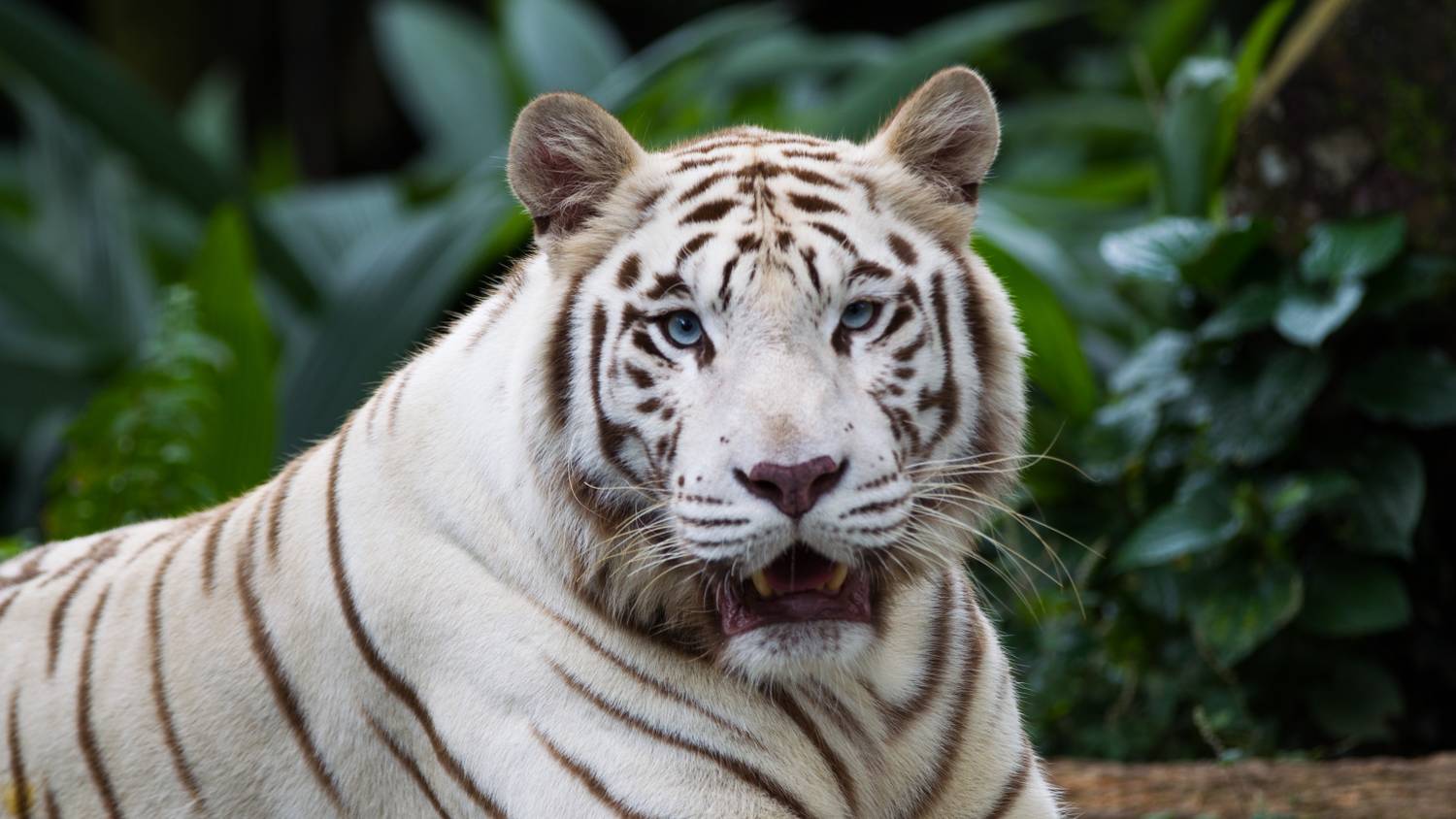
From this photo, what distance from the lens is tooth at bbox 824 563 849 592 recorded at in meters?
1.92

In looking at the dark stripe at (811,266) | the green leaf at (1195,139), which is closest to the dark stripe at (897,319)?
the dark stripe at (811,266)

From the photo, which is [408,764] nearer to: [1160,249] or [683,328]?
[683,328]

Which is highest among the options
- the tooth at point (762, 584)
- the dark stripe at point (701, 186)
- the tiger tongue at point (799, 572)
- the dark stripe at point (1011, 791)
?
the dark stripe at point (701, 186)

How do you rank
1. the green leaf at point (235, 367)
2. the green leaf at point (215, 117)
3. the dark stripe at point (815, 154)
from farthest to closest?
1. the green leaf at point (215, 117)
2. the green leaf at point (235, 367)
3. the dark stripe at point (815, 154)

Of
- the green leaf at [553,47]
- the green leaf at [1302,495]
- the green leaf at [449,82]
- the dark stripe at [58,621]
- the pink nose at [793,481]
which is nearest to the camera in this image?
the pink nose at [793,481]

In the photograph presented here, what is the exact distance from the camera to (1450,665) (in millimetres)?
3830

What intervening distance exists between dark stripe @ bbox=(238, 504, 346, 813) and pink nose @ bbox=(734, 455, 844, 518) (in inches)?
30.3

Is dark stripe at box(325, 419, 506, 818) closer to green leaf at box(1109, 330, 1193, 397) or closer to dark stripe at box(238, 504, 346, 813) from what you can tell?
dark stripe at box(238, 504, 346, 813)

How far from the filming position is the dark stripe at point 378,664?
2.00m

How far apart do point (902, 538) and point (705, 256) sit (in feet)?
1.41

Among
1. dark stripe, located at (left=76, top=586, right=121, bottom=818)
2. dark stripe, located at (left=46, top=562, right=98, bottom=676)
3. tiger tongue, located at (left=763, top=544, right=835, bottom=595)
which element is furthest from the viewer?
dark stripe, located at (left=46, top=562, right=98, bottom=676)

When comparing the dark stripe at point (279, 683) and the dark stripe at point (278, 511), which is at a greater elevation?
the dark stripe at point (278, 511)

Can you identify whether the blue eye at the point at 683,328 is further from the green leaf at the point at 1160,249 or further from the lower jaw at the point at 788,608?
the green leaf at the point at 1160,249

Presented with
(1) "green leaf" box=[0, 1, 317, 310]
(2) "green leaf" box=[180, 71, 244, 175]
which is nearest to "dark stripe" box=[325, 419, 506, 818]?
(1) "green leaf" box=[0, 1, 317, 310]
